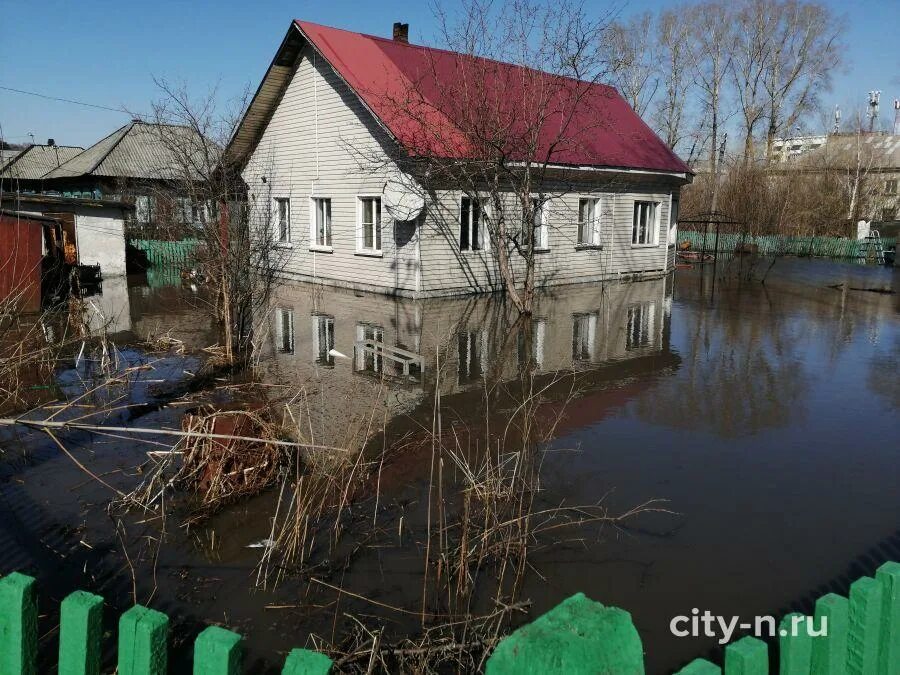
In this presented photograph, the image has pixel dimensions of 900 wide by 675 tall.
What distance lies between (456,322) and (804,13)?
1595 inches

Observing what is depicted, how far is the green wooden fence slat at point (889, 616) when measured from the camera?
2213 mm

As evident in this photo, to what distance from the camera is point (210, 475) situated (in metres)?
5.39

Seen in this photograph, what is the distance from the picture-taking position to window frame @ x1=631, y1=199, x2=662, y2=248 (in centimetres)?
2111

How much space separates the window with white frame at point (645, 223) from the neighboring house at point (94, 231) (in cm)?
1523

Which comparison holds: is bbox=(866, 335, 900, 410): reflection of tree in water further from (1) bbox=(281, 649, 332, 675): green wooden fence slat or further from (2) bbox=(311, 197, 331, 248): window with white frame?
(2) bbox=(311, 197, 331, 248): window with white frame

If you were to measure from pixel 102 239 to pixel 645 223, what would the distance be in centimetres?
1643

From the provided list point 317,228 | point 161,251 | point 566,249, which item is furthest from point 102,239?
point 566,249

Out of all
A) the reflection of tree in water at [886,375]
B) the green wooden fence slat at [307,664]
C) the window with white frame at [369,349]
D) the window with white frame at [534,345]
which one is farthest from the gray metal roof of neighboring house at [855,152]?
the green wooden fence slat at [307,664]

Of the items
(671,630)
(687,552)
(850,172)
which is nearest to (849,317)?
(687,552)

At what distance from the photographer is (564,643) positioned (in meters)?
1.33

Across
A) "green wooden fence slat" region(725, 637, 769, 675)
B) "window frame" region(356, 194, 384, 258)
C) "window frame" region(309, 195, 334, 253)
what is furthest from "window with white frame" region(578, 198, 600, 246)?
"green wooden fence slat" region(725, 637, 769, 675)

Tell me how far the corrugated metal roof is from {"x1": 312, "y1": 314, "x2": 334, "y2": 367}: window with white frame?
397 centimetres

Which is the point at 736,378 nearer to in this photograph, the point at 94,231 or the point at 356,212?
the point at 356,212

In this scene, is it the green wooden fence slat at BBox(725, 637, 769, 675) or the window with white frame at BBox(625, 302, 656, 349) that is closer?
the green wooden fence slat at BBox(725, 637, 769, 675)
